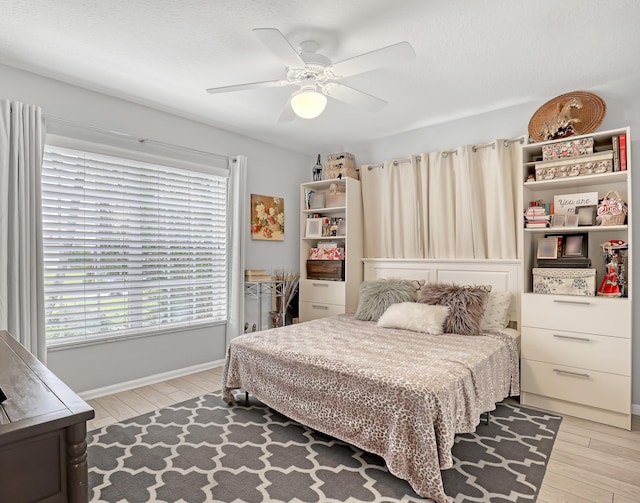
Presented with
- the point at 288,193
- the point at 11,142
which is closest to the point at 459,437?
the point at 288,193

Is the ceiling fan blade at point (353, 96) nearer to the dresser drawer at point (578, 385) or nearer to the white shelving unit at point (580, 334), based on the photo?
the white shelving unit at point (580, 334)

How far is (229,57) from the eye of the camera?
258cm

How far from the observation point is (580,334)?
2811 millimetres

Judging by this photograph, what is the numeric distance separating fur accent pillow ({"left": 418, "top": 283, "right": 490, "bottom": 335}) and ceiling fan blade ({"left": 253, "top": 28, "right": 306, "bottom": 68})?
2155 millimetres

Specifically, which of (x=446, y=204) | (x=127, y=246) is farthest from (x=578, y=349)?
(x=127, y=246)

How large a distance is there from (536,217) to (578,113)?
87cm

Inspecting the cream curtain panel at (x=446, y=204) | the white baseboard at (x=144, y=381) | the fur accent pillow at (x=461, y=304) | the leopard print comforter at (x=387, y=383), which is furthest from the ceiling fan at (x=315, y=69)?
the white baseboard at (x=144, y=381)

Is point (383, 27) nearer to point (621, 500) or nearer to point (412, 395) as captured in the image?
point (412, 395)

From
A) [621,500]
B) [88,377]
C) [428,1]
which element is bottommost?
[621,500]

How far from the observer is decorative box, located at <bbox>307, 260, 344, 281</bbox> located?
428 centimetres

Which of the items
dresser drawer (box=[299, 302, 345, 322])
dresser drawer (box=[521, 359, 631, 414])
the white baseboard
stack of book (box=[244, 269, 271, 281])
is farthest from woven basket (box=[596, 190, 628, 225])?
the white baseboard

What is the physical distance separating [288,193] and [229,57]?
2.30m

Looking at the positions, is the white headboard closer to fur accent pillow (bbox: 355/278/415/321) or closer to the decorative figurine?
fur accent pillow (bbox: 355/278/415/321)

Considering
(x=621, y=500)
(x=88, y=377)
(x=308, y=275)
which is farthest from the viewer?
(x=308, y=275)
